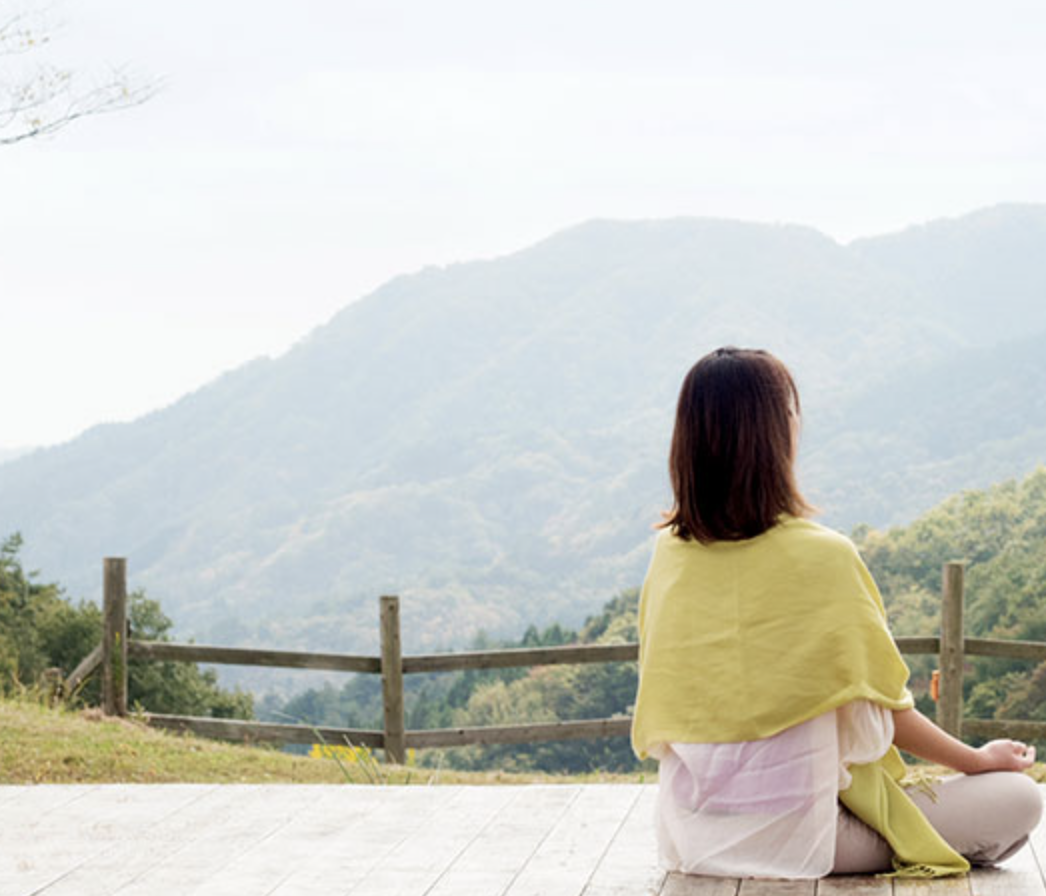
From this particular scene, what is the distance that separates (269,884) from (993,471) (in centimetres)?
8857

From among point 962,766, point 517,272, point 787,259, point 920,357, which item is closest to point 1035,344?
point 920,357

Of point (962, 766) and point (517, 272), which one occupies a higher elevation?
point (517, 272)

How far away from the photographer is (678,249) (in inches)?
5374

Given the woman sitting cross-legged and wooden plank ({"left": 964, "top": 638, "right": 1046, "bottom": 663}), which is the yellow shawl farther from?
wooden plank ({"left": 964, "top": 638, "right": 1046, "bottom": 663})

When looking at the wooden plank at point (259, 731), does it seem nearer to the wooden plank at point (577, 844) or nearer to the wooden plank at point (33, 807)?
the wooden plank at point (33, 807)

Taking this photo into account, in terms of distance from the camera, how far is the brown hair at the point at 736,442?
10.1ft

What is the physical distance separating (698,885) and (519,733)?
20.1ft

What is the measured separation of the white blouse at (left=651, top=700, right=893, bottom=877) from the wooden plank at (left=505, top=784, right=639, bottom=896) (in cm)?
31

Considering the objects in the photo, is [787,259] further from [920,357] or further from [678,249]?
[920,357]

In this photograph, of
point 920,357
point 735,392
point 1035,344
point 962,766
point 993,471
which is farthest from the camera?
point 920,357

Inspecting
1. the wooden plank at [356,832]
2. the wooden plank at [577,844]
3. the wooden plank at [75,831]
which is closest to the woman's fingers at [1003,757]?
the wooden plank at [577,844]

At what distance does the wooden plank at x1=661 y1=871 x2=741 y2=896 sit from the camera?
324 centimetres

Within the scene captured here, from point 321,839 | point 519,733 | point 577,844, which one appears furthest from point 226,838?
point 519,733

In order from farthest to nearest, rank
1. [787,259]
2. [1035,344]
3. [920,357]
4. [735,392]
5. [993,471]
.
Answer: [787,259] < [920,357] < [1035,344] < [993,471] < [735,392]
